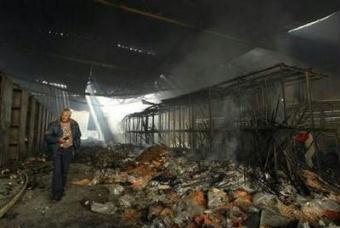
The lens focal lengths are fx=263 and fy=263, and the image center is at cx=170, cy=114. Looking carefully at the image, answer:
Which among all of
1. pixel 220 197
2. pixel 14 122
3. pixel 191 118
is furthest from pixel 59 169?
pixel 191 118

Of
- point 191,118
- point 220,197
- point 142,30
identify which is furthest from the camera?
point 191,118

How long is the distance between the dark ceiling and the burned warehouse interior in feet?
0.17

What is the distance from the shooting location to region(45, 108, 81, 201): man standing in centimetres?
491

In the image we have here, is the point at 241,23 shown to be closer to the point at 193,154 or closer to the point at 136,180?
the point at 193,154

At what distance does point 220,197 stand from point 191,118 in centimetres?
700

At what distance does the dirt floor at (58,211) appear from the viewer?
3901 mm

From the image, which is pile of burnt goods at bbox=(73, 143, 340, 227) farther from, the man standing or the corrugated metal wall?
the corrugated metal wall

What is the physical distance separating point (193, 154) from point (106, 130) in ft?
70.7

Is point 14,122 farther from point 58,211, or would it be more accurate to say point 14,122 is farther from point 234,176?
point 234,176

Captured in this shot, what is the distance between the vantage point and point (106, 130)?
3014cm

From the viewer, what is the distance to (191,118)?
11.7 metres

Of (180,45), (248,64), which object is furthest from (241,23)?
(248,64)

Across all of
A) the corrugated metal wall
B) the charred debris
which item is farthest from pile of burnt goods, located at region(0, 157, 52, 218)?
the corrugated metal wall

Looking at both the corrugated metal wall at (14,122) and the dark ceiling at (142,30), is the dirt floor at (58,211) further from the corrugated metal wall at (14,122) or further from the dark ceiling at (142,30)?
the dark ceiling at (142,30)
